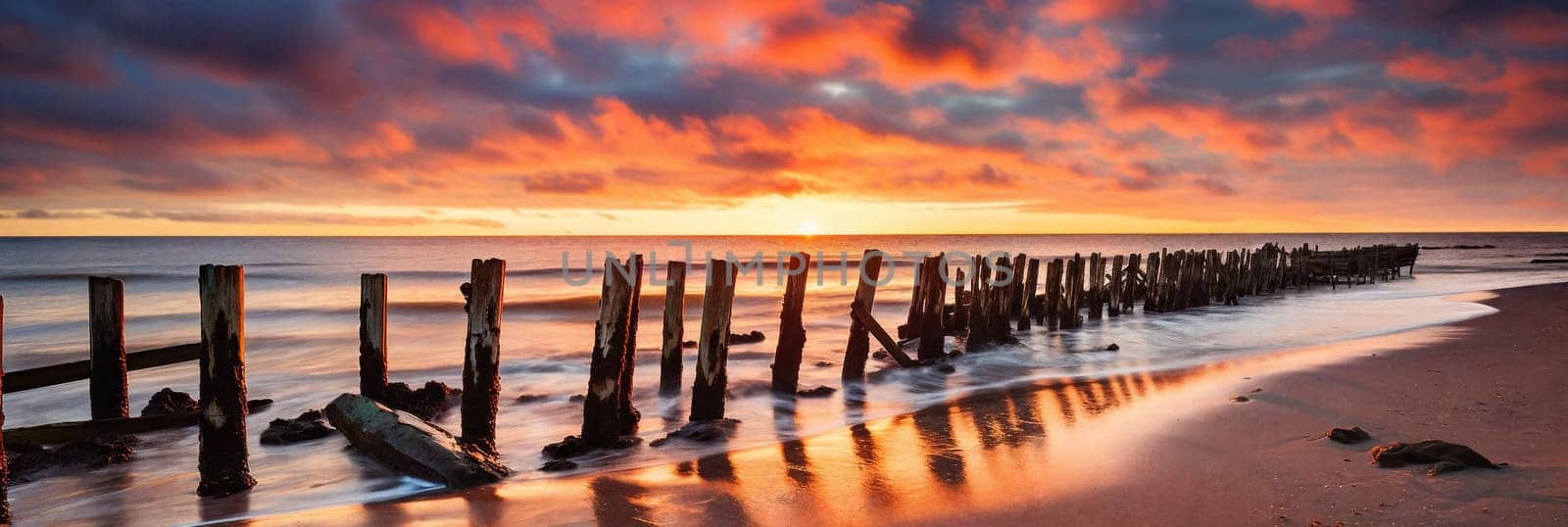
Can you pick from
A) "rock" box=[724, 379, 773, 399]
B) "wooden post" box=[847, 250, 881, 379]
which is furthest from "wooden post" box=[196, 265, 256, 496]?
"wooden post" box=[847, 250, 881, 379]

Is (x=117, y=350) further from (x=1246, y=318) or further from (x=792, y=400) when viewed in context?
(x=1246, y=318)

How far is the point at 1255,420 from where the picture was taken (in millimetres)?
6188

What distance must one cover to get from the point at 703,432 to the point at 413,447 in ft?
7.30

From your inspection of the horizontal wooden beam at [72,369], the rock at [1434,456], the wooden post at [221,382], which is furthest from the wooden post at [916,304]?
the horizontal wooden beam at [72,369]

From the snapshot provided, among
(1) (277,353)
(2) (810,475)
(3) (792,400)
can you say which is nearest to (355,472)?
(2) (810,475)

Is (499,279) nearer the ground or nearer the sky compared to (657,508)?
nearer the sky

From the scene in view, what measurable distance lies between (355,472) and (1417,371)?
388 inches

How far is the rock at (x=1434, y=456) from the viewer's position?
4362 millimetres

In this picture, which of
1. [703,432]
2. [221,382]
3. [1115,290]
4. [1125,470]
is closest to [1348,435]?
[1125,470]

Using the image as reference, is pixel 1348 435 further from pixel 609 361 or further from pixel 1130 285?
pixel 1130 285

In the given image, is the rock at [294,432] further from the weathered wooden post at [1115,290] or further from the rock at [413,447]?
the weathered wooden post at [1115,290]

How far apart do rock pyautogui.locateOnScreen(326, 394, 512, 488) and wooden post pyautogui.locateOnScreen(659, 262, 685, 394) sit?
7.01 feet

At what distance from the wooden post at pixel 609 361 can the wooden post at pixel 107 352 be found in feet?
11.7

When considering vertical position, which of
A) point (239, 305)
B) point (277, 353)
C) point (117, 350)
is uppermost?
point (239, 305)
